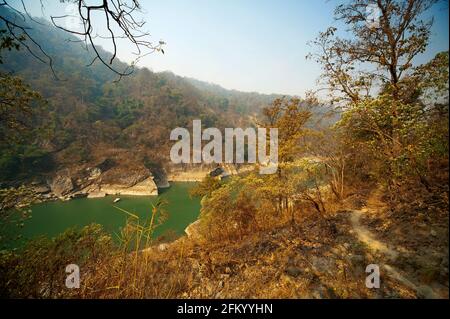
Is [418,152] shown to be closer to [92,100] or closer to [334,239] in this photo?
[334,239]

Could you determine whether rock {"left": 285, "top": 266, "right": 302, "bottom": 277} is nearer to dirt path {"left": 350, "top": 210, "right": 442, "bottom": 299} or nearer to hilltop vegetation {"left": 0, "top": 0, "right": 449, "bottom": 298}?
hilltop vegetation {"left": 0, "top": 0, "right": 449, "bottom": 298}

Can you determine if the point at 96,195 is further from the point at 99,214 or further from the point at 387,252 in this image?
the point at 387,252

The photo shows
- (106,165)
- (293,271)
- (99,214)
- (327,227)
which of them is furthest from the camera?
(106,165)

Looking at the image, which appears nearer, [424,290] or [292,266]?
[424,290]

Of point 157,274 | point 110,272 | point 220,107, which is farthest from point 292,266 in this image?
point 220,107

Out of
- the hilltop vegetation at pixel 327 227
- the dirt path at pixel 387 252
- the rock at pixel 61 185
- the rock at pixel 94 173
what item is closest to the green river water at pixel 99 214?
the rock at pixel 61 185

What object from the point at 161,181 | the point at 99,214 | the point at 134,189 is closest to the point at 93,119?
the point at 161,181
